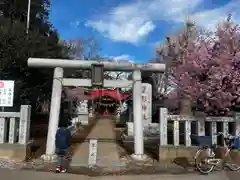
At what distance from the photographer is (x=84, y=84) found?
40.1ft

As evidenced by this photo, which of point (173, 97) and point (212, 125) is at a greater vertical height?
point (173, 97)

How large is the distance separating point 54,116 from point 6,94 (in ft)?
6.75

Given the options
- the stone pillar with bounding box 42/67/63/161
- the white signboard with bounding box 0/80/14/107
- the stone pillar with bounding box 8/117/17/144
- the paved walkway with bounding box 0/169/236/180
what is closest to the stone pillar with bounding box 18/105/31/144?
the stone pillar with bounding box 8/117/17/144

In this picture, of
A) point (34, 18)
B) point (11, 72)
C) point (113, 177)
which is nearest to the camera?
point (113, 177)

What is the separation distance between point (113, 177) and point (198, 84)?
21.9 ft

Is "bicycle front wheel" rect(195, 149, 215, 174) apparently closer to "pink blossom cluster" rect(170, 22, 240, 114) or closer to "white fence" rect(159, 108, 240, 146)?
"white fence" rect(159, 108, 240, 146)

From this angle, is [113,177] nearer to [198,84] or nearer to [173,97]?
[198,84]

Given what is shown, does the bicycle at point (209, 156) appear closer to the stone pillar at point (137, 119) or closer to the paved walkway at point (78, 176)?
the paved walkway at point (78, 176)

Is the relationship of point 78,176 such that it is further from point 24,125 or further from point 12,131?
point 12,131

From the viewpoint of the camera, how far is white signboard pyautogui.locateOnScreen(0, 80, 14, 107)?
1216 cm

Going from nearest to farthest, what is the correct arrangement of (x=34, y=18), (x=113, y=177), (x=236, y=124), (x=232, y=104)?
(x=113, y=177)
(x=236, y=124)
(x=232, y=104)
(x=34, y=18)

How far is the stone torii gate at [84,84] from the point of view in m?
11.9

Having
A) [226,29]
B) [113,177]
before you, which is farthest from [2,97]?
[226,29]

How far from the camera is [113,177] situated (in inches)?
367
